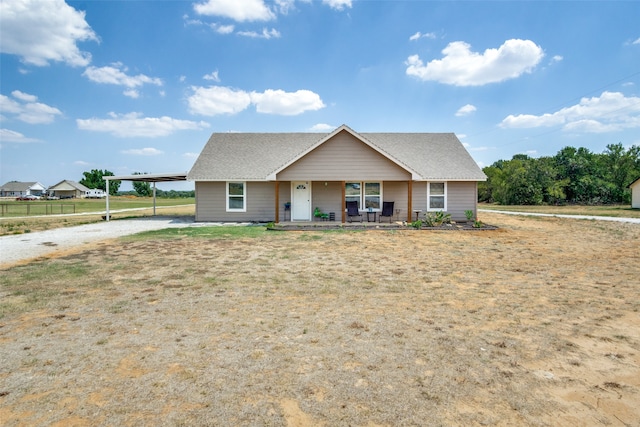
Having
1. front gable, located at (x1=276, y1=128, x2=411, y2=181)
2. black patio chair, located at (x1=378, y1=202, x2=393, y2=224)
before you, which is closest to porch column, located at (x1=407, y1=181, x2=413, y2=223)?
front gable, located at (x1=276, y1=128, x2=411, y2=181)

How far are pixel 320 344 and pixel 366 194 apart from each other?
50.1 ft

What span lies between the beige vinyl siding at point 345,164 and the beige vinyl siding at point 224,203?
293 cm

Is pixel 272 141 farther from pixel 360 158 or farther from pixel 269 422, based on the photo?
pixel 269 422

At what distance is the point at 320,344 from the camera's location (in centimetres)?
420

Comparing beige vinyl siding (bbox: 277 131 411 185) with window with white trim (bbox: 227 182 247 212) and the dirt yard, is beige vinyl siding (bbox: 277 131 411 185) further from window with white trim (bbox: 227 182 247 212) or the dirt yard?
the dirt yard

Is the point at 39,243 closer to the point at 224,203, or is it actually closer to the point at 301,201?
the point at 224,203

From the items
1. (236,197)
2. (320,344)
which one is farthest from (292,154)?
(320,344)

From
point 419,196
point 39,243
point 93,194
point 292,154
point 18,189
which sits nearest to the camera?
point 39,243

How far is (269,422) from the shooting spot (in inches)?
110

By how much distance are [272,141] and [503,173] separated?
3663cm

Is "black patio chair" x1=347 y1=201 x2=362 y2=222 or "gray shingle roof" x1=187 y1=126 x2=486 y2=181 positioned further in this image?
"gray shingle roof" x1=187 y1=126 x2=486 y2=181

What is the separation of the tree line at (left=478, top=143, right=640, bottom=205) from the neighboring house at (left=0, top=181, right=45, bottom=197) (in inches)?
5463

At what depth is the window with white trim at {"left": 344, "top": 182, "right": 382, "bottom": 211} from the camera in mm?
18922

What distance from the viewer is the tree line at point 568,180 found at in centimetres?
3947
